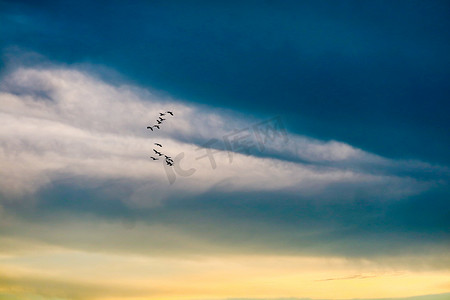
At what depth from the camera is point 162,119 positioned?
115 meters

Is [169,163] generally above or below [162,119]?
below

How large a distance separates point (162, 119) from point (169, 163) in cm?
1933

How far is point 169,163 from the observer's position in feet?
383
